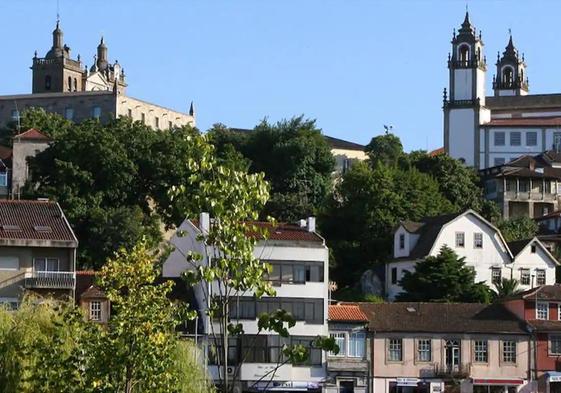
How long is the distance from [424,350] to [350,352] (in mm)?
3795

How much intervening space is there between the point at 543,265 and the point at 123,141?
84.9 feet

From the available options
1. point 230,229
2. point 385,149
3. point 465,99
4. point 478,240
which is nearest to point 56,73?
point 465,99

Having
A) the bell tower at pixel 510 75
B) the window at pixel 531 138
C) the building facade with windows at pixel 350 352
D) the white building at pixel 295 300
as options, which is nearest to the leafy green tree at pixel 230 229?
the white building at pixel 295 300

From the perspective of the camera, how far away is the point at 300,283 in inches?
2926

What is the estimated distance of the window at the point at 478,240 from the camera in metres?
93.1

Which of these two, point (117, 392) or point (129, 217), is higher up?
point (129, 217)

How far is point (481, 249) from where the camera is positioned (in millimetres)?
92938

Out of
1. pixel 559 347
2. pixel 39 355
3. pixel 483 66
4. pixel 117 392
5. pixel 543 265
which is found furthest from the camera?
pixel 483 66

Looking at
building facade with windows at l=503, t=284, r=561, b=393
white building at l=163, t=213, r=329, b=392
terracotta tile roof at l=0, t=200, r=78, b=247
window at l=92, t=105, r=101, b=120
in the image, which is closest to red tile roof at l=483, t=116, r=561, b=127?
window at l=92, t=105, r=101, b=120

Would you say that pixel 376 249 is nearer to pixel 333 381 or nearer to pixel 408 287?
pixel 408 287

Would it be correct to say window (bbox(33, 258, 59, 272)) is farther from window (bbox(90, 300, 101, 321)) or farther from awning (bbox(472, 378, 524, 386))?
awning (bbox(472, 378, 524, 386))

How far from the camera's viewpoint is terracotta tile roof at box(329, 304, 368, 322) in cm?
7612

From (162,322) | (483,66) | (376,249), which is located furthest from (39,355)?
(483,66)

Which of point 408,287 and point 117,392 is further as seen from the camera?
point 408,287
